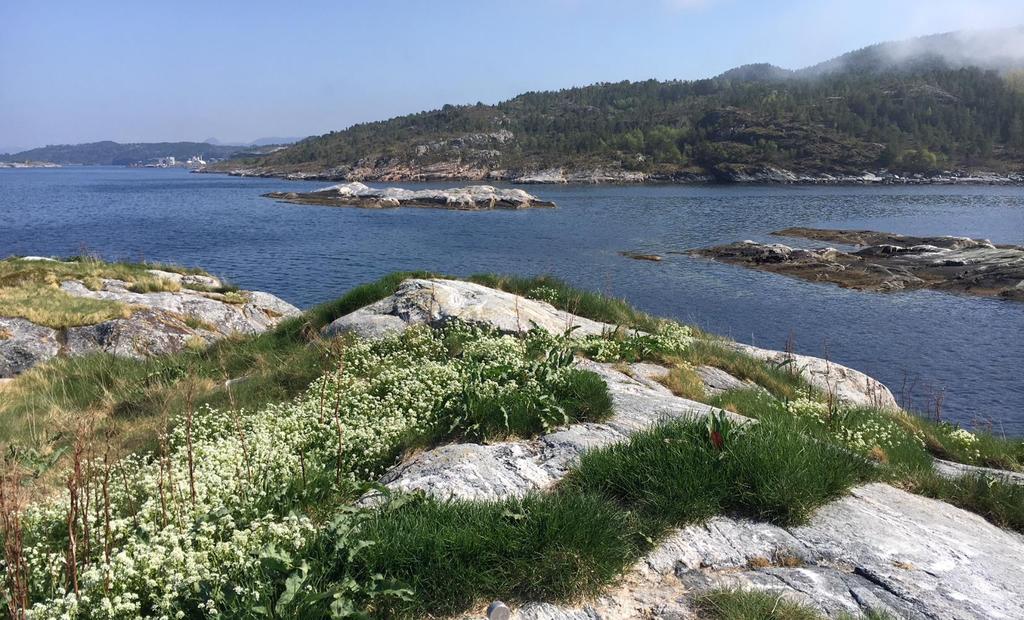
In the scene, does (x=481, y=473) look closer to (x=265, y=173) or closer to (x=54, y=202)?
(x=54, y=202)

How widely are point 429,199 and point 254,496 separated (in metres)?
88.8

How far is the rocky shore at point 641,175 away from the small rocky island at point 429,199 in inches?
1984

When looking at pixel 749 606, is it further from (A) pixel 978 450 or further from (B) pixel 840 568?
(A) pixel 978 450

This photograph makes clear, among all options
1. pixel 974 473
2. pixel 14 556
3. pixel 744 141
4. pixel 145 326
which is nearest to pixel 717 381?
pixel 974 473

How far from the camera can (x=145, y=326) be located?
14.4 metres

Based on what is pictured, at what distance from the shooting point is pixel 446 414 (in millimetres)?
5938

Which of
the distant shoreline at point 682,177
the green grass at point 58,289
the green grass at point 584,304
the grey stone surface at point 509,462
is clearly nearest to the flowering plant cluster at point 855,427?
the grey stone surface at point 509,462

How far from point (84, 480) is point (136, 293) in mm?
15789

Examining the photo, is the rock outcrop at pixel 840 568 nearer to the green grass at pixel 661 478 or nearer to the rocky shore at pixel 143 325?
the green grass at pixel 661 478

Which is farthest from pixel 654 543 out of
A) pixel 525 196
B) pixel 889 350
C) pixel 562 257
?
pixel 525 196

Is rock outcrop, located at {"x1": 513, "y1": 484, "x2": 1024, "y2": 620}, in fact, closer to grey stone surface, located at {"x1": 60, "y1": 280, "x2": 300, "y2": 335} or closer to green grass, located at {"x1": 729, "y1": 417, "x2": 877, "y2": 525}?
green grass, located at {"x1": 729, "y1": 417, "x2": 877, "y2": 525}

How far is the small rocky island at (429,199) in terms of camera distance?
86812 millimetres

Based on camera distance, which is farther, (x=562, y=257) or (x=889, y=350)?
(x=562, y=257)

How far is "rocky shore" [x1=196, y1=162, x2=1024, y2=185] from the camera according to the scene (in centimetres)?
12825
